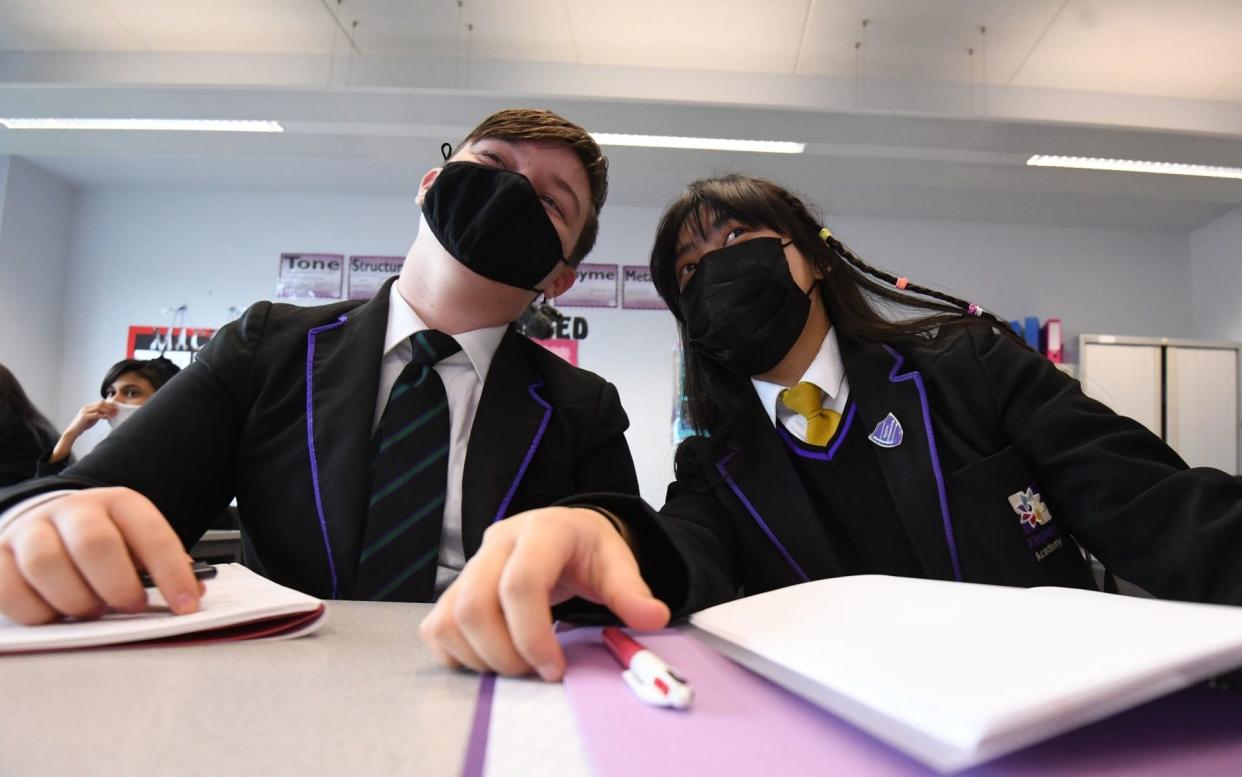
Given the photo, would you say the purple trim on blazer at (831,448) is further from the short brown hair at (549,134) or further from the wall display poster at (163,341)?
the wall display poster at (163,341)

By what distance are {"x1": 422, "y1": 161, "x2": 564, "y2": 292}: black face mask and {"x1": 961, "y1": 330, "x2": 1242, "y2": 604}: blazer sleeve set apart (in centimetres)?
70

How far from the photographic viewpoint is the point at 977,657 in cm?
31

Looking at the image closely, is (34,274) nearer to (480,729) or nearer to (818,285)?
(818,285)

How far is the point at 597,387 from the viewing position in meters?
1.15

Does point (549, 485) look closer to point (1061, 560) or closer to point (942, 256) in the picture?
point (1061, 560)

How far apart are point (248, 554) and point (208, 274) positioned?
15.9 feet

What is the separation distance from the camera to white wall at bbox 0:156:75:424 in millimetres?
4477

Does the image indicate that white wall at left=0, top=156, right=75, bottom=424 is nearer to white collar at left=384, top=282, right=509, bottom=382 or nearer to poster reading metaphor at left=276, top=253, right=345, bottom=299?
poster reading metaphor at left=276, top=253, right=345, bottom=299

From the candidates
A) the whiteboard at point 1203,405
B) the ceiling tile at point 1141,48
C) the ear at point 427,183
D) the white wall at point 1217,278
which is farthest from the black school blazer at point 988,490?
the white wall at point 1217,278

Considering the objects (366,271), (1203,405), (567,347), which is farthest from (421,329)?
(1203,405)

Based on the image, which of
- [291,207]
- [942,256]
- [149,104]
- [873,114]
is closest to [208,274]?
[291,207]

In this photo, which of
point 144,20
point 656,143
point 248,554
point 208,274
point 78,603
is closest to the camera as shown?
point 78,603

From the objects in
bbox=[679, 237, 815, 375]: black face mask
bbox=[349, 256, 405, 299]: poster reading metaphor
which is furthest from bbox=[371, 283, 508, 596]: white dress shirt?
bbox=[349, 256, 405, 299]: poster reading metaphor

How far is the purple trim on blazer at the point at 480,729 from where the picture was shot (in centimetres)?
27
